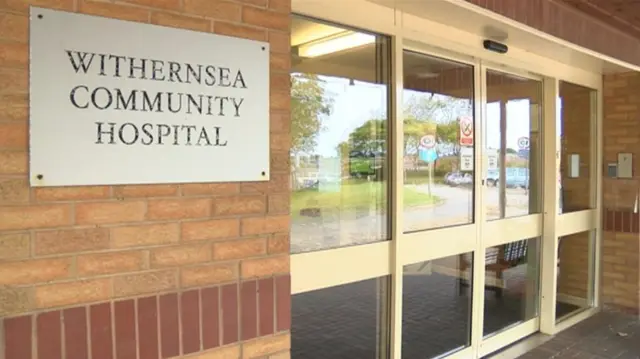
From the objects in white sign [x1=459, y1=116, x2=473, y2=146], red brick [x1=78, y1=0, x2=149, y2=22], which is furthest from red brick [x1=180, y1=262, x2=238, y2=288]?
white sign [x1=459, y1=116, x2=473, y2=146]

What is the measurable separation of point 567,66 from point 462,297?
235 cm

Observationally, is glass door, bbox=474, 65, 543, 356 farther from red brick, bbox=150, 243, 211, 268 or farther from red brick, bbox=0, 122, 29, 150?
red brick, bbox=0, 122, 29, 150

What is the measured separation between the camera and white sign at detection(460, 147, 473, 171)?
3.82m

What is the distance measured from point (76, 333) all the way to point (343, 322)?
8.50 feet

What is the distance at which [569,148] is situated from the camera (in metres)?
5.07

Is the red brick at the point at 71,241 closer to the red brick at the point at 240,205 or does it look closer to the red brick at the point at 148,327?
the red brick at the point at 148,327

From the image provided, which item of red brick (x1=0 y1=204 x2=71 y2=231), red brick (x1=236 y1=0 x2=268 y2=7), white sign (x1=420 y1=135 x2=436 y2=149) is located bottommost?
red brick (x1=0 y1=204 x2=71 y2=231)

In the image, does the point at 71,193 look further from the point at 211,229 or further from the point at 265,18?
the point at 265,18

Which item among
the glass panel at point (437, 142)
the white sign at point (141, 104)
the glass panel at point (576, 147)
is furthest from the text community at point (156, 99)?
the glass panel at point (576, 147)

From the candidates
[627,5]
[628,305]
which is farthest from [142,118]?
[628,305]

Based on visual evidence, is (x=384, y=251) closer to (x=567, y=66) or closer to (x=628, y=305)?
(x=567, y=66)

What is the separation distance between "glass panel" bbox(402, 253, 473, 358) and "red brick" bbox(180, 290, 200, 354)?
6.76 ft

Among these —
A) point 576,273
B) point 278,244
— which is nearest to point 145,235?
point 278,244

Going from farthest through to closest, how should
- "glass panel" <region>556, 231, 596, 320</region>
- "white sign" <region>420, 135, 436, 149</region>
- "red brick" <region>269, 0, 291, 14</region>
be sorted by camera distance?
"glass panel" <region>556, 231, 596, 320</region> < "white sign" <region>420, 135, 436, 149</region> < "red brick" <region>269, 0, 291, 14</region>
